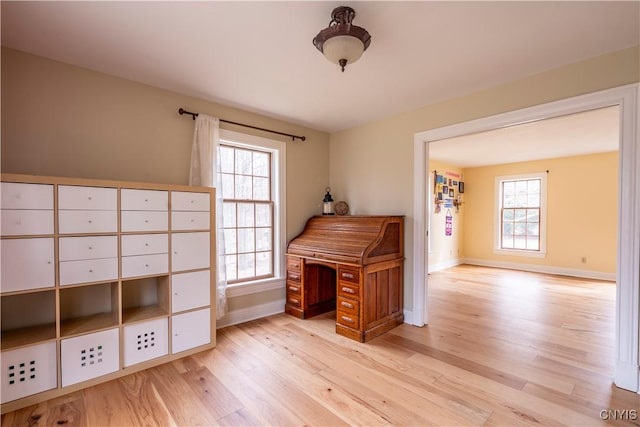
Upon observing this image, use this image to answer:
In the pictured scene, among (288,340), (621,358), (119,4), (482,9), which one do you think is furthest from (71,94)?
(621,358)

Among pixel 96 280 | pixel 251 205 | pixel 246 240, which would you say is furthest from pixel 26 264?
pixel 251 205

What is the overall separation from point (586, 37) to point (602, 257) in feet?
17.9

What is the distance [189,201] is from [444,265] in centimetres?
598

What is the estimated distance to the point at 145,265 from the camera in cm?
239

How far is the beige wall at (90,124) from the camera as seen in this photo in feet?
7.23

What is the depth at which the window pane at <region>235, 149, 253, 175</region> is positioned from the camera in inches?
139

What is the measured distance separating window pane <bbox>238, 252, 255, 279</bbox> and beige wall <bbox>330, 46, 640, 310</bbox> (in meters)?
1.52

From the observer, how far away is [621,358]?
7.01 ft

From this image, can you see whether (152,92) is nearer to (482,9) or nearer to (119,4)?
(119,4)

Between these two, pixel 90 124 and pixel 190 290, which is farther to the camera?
pixel 190 290

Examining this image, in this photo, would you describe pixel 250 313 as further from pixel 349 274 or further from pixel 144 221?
pixel 144 221

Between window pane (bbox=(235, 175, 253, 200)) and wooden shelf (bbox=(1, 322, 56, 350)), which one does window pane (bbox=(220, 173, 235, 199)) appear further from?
wooden shelf (bbox=(1, 322, 56, 350))

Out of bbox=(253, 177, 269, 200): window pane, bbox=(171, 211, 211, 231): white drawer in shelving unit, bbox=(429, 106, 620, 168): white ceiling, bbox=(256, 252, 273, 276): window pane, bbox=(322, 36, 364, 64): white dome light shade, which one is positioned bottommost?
bbox=(256, 252, 273, 276): window pane

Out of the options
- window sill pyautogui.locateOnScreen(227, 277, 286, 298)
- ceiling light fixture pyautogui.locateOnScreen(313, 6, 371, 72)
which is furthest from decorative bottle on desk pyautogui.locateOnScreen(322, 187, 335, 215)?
ceiling light fixture pyautogui.locateOnScreen(313, 6, 371, 72)
